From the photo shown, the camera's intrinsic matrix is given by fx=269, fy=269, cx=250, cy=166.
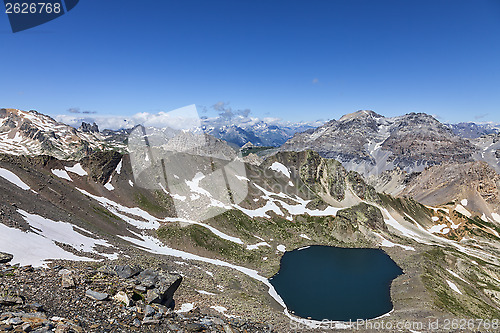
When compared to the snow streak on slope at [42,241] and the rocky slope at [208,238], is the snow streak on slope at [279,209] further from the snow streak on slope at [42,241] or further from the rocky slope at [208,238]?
the snow streak on slope at [42,241]

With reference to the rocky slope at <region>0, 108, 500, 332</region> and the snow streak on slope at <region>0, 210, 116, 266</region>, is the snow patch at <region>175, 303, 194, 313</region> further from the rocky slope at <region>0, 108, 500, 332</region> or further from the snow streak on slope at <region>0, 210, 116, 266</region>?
the snow streak on slope at <region>0, 210, 116, 266</region>

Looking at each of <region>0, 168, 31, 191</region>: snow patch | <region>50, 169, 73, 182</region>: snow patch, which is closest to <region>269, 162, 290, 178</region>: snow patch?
<region>50, 169, 73, 182</region>: snow patch

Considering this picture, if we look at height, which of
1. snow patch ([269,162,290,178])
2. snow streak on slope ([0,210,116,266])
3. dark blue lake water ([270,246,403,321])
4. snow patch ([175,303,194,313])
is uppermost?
snow streak on slope ([0,210,116,266])

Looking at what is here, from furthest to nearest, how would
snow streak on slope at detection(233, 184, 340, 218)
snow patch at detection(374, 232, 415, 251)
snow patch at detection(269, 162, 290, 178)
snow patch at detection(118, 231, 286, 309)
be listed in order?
1. snow patch at detection(269, 162, 290, 178)
2. snow streak on slope at detection(233, 184, 340, 218)
3. snow patch at detection(374, 232, 415, 251)
4. snow patch at detection(118, 231, 286, 309)

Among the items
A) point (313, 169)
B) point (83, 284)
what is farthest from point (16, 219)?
point (313, 169)

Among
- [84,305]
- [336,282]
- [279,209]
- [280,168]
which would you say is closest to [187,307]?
[84,305]

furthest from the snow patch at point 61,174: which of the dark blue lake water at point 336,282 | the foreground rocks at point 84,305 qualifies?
the foreground rocks at point 84,305

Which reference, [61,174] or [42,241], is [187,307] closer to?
[42,241]

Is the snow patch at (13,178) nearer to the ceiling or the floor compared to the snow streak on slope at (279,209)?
nearer to the ceiling
